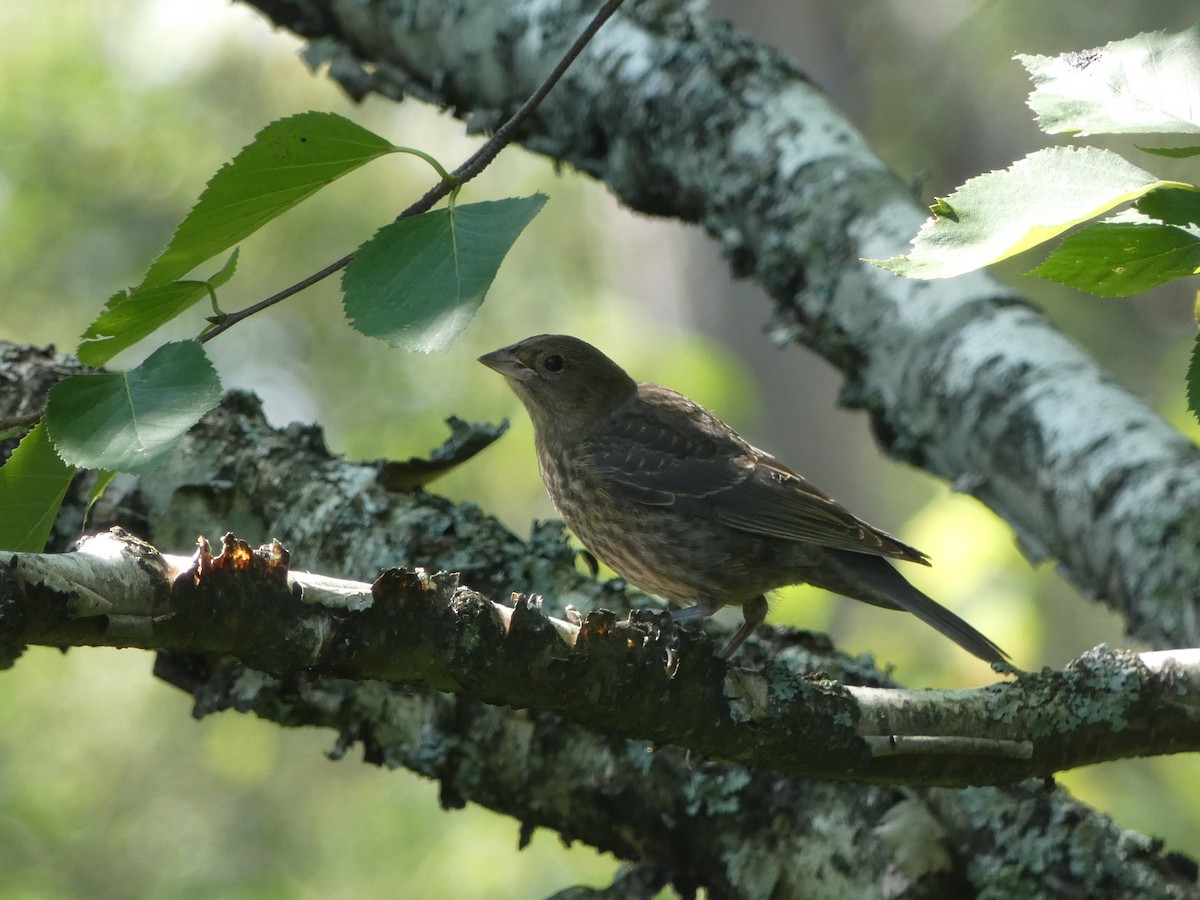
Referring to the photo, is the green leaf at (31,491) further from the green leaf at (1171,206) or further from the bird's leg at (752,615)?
the bird's leg at (752,615)

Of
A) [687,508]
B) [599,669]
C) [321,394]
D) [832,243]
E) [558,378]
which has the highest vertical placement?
[321,394]

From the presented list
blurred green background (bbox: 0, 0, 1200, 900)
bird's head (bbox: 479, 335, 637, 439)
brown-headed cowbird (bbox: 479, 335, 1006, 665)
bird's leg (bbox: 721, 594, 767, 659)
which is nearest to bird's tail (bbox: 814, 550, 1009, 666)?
brown-headed cowbird (bbox: 479, 335, 1006, 665)

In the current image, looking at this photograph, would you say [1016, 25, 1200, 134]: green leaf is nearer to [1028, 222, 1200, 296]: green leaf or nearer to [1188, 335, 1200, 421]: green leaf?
[1028, 222, 1200, 296]: green leaf

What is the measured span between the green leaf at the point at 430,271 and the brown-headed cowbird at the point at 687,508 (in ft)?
6.24

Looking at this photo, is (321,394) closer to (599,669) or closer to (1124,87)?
(599,669)

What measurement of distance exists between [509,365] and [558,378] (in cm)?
17

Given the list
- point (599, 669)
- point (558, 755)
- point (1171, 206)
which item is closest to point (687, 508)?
point (558, 755)

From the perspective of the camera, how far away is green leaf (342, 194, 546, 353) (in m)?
1.62

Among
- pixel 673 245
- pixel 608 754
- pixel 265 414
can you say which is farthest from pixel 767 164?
pixel 673 245

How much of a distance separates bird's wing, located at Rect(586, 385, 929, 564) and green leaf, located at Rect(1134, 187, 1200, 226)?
2.22 m

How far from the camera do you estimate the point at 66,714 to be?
333 inches

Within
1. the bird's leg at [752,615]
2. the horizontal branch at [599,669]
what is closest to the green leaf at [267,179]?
the horizontal branch at [599,669]

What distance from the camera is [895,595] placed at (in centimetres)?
366

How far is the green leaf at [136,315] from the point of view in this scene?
176cm
